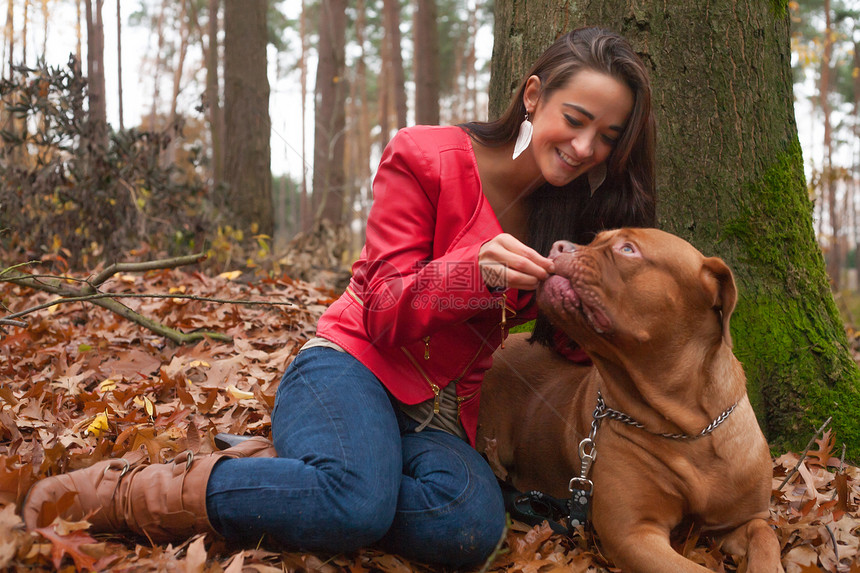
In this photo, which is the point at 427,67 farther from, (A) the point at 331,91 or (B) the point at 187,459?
(B) the point at 187,459

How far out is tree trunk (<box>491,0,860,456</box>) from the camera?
3.59 metres

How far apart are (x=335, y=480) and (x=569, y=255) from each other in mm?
1190

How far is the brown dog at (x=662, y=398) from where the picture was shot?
251cm

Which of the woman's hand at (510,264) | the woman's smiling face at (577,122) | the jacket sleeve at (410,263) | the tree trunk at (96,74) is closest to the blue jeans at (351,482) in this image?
the jacket sleeve at (410,263)

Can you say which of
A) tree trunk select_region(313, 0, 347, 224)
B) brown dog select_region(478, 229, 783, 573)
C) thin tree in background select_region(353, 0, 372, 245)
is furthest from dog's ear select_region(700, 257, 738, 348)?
thin tree in background select_region(353, 0, 372, 245)

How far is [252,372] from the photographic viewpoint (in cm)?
410

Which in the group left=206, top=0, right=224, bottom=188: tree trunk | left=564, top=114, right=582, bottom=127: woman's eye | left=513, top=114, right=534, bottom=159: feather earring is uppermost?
left=206, top=0, right=224, bottom=188: tree trunk

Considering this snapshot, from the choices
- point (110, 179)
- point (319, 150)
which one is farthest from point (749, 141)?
point (319, 150)

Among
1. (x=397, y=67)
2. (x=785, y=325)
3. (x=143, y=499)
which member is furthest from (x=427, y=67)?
(x=143, y=499)

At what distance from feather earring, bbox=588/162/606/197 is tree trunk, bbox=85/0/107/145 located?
576 cm

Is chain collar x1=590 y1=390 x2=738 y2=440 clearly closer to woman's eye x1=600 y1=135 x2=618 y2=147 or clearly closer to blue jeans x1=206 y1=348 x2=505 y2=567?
blue jeans x1=206 y1=348 x2=505 y2=567

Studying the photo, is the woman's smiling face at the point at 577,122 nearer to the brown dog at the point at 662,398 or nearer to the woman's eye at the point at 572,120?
the woman's eye at the point at 572,120

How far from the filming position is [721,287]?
2557 mm

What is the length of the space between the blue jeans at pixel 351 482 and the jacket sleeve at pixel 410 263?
1.06 ft
